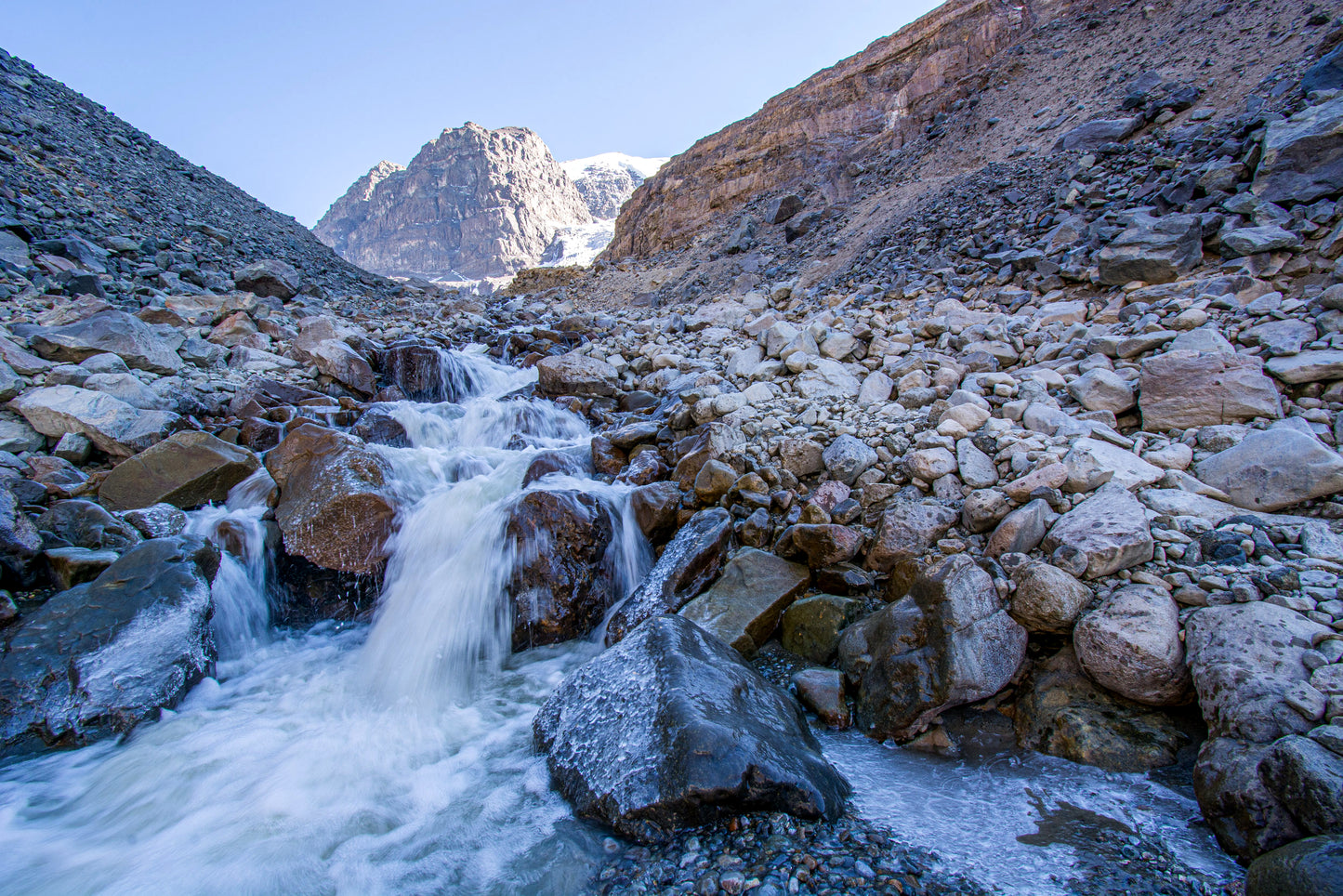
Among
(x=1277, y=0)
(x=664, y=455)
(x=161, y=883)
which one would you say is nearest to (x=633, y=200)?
(x=1277, y=0)

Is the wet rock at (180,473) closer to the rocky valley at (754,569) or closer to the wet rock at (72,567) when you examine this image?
the rocky valley at (754,569)

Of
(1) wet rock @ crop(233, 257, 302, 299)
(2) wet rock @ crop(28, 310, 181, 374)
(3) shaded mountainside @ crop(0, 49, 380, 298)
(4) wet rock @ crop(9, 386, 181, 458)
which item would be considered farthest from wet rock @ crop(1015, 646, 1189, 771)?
(1) wet rock @ crop(233, 257, 302, 299)

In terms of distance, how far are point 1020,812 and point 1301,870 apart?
0.95 meters

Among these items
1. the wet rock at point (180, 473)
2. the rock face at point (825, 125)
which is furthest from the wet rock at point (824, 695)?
the rock face at point (825, 125)

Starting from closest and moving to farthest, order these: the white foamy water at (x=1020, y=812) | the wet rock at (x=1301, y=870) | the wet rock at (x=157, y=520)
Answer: the wet rock at (x=1301, y=870), the white foamy water at (x=1020, y=812), the wet rock at (x=157, y=520)

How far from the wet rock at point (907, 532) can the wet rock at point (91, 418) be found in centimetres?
697

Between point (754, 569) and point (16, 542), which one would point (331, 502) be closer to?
point (16, 542)

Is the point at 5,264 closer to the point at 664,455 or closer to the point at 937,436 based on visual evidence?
the point at 664,455

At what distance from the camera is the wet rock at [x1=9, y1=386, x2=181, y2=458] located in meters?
5.00

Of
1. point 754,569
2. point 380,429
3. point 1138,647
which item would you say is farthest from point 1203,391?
point 380,429

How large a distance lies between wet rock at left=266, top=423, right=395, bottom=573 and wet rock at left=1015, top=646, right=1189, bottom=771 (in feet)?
17.2

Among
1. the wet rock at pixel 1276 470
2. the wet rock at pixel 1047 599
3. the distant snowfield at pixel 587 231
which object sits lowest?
the wet rock at pixel 1047 599

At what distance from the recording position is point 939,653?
2979mm

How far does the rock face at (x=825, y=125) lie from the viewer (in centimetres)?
1742
